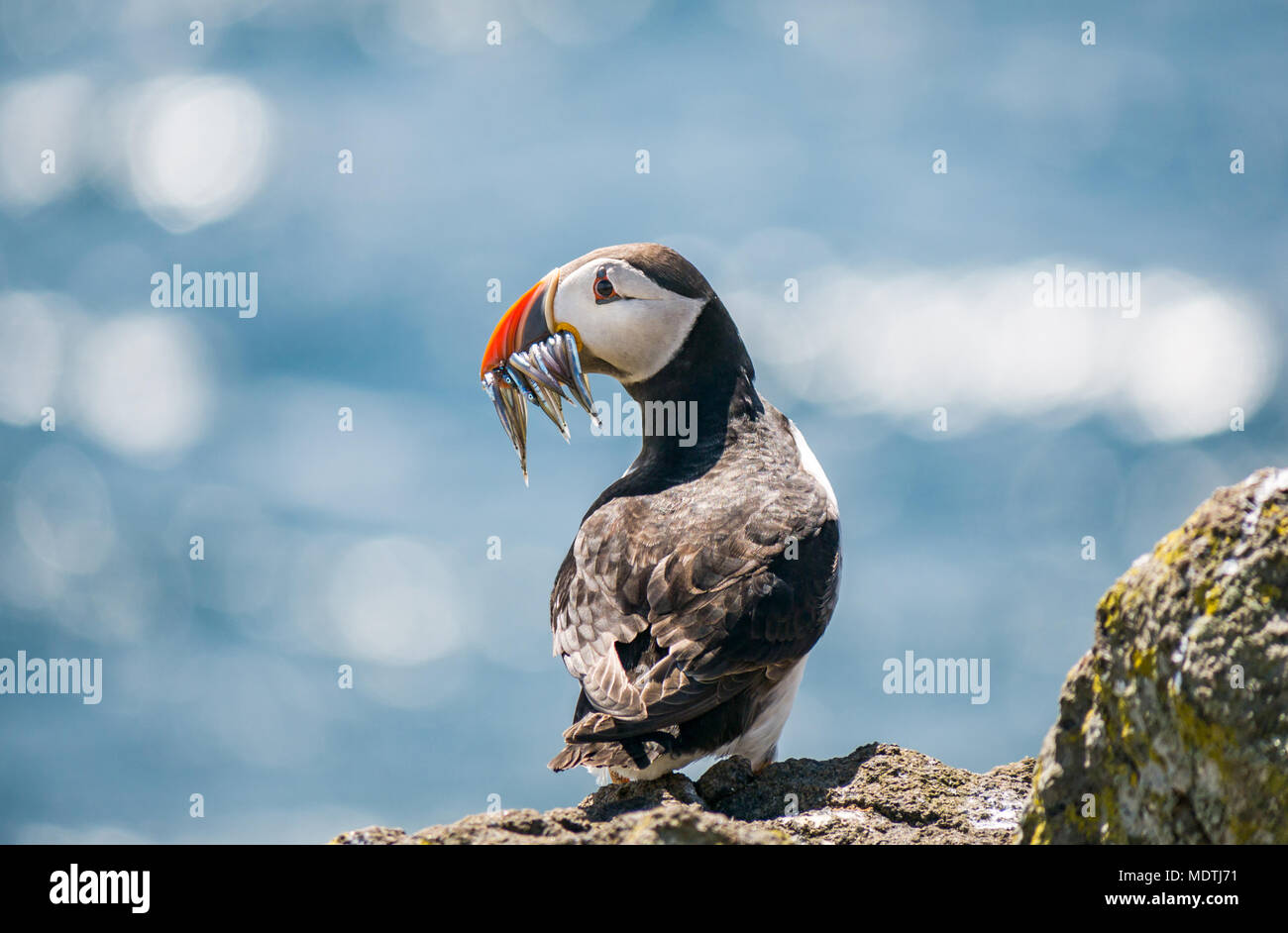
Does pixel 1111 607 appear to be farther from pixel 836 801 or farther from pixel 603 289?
pixel 603 289

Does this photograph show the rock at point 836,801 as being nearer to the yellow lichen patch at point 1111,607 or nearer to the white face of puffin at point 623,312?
the yellow lichen patch at point 1111,607

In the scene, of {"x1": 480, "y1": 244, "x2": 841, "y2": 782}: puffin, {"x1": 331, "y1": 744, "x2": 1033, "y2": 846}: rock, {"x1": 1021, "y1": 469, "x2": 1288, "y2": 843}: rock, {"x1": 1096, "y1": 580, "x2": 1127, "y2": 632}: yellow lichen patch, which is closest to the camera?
{"x1": 1021, "y1": 469, "x2": 1288, "y2": 843}: rock

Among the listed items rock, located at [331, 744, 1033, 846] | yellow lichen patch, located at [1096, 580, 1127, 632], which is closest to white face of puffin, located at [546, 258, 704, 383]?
rock, located at [331, 744, 1033, 846]

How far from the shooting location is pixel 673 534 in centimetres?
742

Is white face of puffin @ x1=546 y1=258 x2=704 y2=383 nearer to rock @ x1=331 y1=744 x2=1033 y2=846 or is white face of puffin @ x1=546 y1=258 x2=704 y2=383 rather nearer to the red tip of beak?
the red tip of beak

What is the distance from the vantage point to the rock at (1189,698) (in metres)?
3.54

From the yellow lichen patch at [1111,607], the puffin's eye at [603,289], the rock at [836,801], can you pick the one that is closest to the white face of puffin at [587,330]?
the puffin's eye at [603,289]

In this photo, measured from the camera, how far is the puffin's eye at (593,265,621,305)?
901 centimetres

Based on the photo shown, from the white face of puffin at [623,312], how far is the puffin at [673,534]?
10 mm

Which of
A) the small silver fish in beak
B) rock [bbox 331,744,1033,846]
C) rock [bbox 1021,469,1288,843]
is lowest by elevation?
rock [bbox 331,744,1033,846]

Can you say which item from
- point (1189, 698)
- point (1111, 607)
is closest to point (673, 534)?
A: point (1111, 607)

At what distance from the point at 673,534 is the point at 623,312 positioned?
2.21m

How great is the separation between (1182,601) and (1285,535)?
0.34 metres
